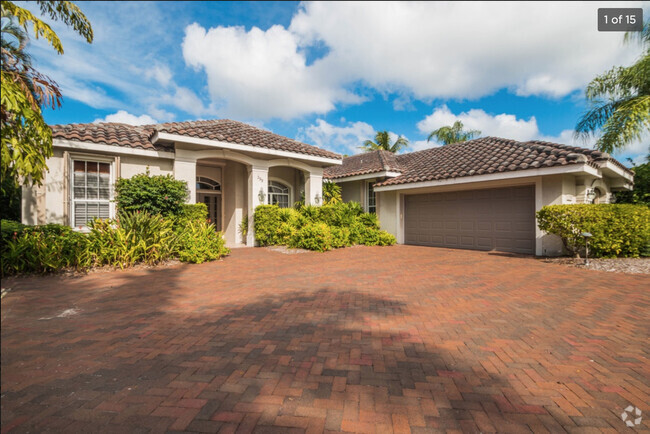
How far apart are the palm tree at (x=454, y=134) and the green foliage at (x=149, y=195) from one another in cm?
2440

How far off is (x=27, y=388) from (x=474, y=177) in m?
12.3

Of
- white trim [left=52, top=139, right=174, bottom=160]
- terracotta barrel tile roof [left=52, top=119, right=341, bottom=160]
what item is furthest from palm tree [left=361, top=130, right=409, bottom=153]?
white trim [left=52, top=139, right=174, bottom=160]

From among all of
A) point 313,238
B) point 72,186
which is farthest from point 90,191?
point 313,238

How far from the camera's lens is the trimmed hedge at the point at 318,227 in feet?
37.8

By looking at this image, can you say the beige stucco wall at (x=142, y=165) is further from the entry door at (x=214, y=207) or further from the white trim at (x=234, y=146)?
the entry door at (x=214, y=207)

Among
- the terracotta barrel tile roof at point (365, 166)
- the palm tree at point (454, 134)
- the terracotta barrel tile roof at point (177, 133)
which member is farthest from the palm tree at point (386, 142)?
the terracotta barrel tile roof at point (177, 133)

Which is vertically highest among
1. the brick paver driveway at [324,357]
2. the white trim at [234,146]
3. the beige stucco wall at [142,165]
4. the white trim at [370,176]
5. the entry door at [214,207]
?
the white trim at [234,146]

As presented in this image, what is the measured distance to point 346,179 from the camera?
1644 centimetres

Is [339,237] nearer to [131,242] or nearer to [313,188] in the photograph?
[313,188]

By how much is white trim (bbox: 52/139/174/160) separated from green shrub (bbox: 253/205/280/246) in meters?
3.94

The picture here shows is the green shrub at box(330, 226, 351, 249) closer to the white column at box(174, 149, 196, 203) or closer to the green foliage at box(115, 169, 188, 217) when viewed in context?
the white column at box(174, 149, 196, 203)

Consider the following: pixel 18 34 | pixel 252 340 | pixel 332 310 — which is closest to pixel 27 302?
pixel 252 340

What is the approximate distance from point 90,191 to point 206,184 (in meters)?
4.86

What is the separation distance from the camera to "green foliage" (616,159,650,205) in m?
11.9
